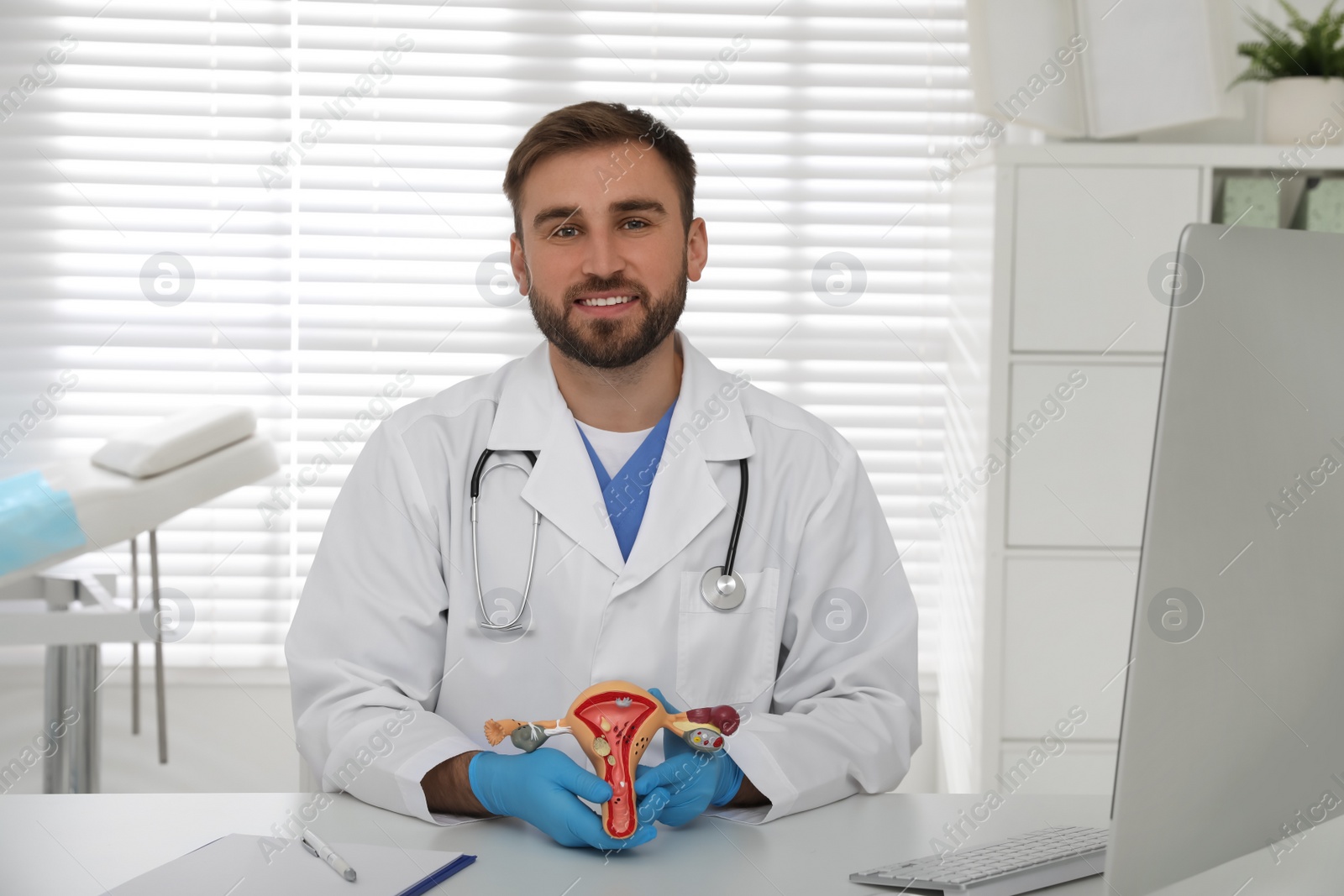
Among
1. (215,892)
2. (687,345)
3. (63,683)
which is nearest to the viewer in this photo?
(215,892)

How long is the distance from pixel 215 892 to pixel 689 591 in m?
0.81

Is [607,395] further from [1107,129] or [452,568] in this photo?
[1107,129]

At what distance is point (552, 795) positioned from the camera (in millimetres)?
1164

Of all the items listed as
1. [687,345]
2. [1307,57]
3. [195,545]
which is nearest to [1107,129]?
[1307,57]

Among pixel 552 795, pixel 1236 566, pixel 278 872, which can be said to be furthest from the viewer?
pixel 552 795

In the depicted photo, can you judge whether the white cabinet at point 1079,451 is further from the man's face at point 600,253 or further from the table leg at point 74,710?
the table leg at point 74,710

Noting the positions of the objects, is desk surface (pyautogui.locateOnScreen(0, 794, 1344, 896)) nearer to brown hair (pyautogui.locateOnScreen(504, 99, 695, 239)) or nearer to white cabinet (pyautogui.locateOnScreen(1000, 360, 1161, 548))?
brown hair (pyautogui.locateOnScreen(504, 99, 695, 239))

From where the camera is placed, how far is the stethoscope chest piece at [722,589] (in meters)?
1.64

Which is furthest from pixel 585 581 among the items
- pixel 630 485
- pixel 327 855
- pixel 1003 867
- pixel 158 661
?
pixel 158 661

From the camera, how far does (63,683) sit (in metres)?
2.15

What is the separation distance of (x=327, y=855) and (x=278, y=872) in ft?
0.15

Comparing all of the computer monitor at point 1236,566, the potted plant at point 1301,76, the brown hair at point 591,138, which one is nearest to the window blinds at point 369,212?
the potted plant at point 1301,76

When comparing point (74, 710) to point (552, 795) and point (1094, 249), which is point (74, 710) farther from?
point (1094, 249)

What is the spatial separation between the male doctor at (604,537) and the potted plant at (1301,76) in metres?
1.53
